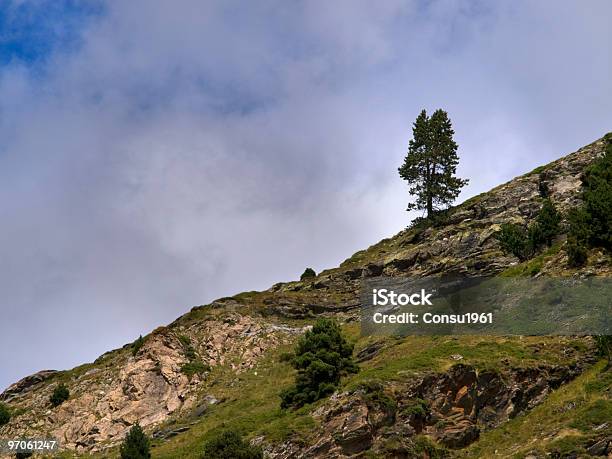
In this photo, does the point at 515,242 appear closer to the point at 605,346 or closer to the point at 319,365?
the point at 605,346

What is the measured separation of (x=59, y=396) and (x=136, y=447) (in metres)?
20.3

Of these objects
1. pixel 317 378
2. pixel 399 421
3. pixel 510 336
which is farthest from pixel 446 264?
pixel 399 421

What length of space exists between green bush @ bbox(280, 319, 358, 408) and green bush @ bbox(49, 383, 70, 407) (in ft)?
90.8

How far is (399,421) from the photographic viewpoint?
36594mm

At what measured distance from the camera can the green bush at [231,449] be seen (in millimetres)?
35719

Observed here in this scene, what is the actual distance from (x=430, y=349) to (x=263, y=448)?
1405cm

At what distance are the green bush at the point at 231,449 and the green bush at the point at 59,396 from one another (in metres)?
30.9

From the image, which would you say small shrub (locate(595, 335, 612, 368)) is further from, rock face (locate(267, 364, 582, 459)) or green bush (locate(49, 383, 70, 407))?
green bush (locate(49, 383, 70, 407))

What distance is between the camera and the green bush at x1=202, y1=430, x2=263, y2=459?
117ft

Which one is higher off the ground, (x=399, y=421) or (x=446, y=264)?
(x=446, y=264)

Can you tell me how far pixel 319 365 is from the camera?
44125 millimetres

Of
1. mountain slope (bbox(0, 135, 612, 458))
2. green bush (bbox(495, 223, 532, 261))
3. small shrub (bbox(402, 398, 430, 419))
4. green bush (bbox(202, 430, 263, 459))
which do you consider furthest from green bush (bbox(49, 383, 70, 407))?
green bush (bbox(495, 223, 532, 261))

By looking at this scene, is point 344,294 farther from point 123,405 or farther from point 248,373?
point 123,405

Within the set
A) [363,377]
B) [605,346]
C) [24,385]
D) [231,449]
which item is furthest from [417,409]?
[24,385]
